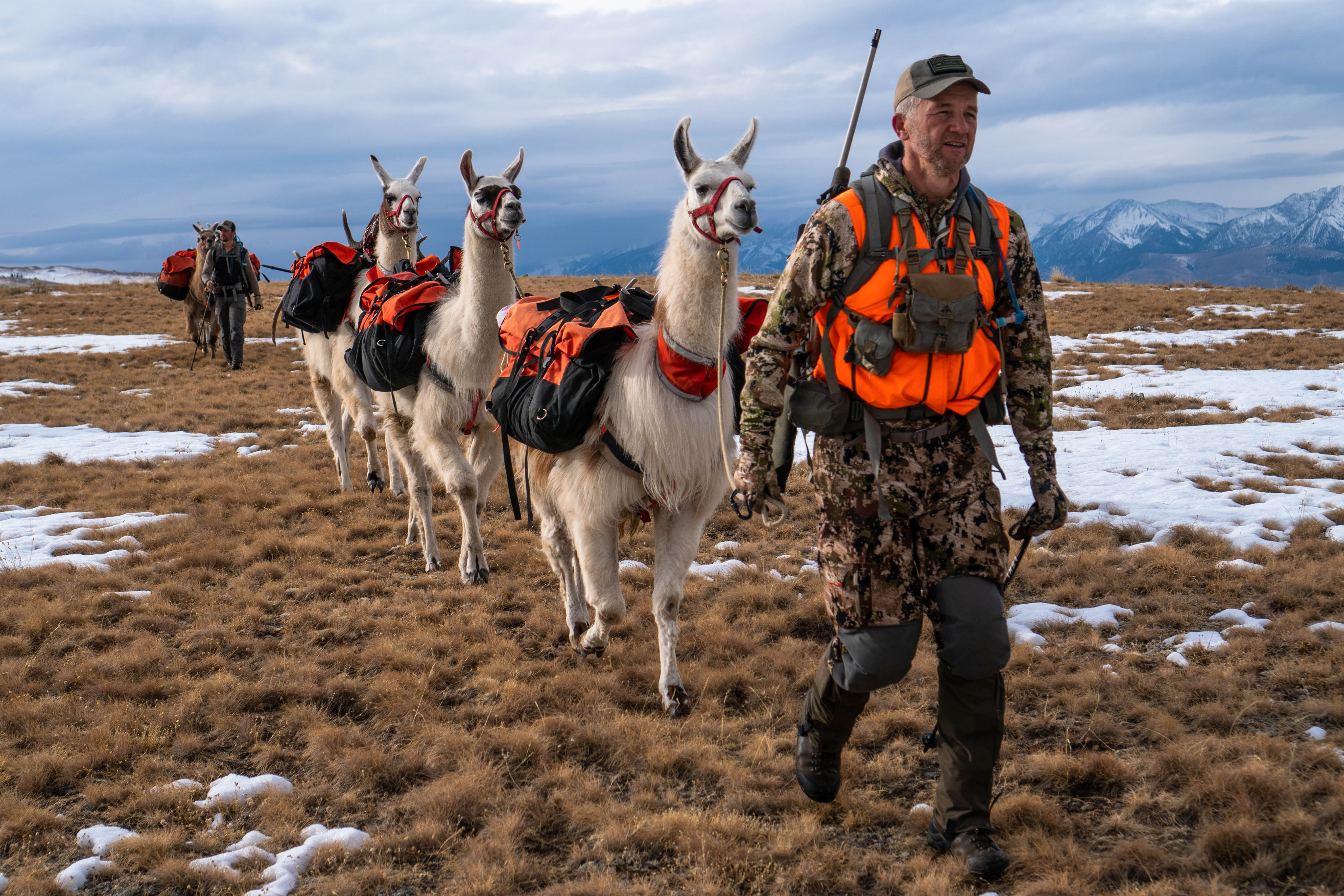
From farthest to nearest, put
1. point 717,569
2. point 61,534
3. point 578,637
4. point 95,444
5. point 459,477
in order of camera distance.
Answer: point 95,444
point 61,534
point 717,569
point 459,477
point 578,637

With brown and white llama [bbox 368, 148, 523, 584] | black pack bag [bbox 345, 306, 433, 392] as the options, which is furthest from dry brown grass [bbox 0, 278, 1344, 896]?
black pack bag [bbox 345, 306, 433, 392]

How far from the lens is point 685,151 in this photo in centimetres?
333

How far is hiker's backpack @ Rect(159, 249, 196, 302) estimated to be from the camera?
49.3 ft

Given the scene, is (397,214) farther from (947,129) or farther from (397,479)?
(947,129)

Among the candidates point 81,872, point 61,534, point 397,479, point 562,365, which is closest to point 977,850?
point 562,365

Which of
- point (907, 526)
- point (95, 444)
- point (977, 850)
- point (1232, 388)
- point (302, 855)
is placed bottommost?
point (302, 855)

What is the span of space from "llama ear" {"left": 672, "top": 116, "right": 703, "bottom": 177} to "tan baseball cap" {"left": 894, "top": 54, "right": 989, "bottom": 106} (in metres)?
1.13

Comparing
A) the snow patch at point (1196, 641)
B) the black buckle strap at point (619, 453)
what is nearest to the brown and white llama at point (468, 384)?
the black buckle strap at point (619, 453)

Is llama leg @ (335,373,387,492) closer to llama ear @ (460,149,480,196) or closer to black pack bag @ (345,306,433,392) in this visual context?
black pack bag @ (345,306,433,392)

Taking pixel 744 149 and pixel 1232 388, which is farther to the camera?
pixel 1232 388

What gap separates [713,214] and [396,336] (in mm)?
2763

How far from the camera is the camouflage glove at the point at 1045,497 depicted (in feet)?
8.05

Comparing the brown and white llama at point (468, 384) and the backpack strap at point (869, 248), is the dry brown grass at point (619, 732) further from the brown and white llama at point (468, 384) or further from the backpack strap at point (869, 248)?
the backpack strap at point (869, 248)

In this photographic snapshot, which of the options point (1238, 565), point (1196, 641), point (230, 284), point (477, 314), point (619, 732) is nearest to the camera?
point (619, 732)
